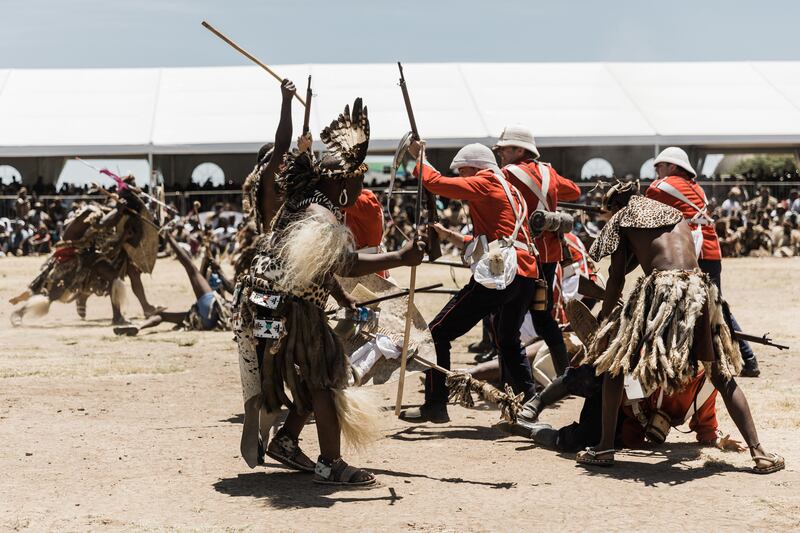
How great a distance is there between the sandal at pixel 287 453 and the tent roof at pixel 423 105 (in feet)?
70.3

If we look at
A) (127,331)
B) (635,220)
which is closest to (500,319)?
(635,220)

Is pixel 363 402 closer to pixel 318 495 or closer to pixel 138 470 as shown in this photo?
pixel 318 495

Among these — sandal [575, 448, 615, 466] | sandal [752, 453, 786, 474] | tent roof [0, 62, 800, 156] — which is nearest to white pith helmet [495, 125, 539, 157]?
sandal [575, 448, 615, 466]

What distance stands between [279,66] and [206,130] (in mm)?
4438

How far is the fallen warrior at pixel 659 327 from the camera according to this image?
576 centimetres

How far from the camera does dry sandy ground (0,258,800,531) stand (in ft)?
16.6

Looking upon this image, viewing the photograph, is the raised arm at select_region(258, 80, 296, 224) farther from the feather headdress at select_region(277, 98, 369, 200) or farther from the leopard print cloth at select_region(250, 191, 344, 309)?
the leopard print cloth at select_region(250, 191, 344, 309)

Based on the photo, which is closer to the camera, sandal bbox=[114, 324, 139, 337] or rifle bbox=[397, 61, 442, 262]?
rifle bbox=[397, 61, 442, 262]

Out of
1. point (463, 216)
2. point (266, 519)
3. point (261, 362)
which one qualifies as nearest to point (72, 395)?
point (261, 362)

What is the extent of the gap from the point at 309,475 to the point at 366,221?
2.07 m

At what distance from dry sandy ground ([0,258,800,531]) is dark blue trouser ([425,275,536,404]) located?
462 millimetres

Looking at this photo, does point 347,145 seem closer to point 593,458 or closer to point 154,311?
point 593,458

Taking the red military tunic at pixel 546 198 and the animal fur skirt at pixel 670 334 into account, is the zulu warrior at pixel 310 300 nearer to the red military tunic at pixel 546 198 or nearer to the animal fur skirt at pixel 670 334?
the animal fur skirt at pixel 670 334

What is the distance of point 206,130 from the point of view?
2773 cm
